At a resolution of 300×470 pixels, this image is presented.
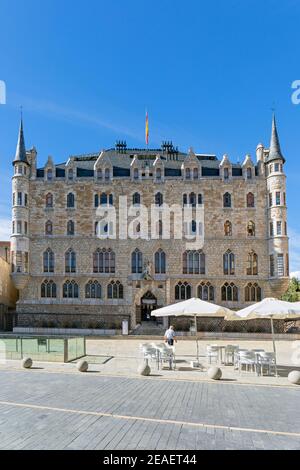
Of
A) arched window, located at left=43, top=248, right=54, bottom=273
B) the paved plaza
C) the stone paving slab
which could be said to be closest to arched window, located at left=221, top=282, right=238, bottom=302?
arched window, located at left=43, top=248, right=54, bottom=273

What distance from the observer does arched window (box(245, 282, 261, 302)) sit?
44.2 meters

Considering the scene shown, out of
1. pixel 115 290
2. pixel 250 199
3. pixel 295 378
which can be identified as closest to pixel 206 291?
pixel 115 290

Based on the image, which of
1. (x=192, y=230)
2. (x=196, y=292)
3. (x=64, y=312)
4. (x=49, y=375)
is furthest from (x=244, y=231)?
(x=49, y=375)

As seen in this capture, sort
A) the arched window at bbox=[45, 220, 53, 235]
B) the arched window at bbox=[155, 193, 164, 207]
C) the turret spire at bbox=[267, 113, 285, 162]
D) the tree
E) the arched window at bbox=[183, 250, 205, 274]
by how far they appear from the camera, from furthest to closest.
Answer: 1. the tree
2. the arched window at bbox=[45, 220, 53, 235]
3. the arched window at bbox=[155, 193, 164, 207]
4. the arched window at bbox=[183, 250, 205, 274]
5. the turret spire at bbox=[267, 113, 285, 162]

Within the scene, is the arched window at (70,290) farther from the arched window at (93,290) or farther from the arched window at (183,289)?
the arched window at (183,289)

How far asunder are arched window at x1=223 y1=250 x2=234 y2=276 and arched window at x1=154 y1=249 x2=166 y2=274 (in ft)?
20.9

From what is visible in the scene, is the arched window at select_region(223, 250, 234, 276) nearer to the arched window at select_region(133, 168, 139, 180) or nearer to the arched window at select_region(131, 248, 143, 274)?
the arched window at select_region(131, 248, 143, 274)

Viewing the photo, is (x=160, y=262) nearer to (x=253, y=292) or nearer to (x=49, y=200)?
(x=253, y=292)

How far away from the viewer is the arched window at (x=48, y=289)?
4478cm

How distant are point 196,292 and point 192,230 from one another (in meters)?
6.51

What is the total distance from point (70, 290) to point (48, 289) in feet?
7.66

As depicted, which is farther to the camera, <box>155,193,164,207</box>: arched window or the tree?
the tree

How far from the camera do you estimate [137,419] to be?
34.2 ft

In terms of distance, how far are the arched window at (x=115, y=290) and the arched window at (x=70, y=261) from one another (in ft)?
13.9
